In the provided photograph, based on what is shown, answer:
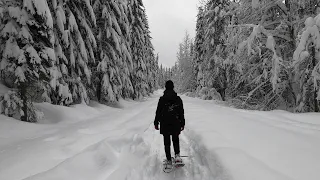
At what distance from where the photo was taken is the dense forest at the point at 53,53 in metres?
8.51

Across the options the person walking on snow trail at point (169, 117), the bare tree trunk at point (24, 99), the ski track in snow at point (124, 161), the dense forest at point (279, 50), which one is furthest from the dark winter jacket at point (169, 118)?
the bare tree trunk at point (24, 99)

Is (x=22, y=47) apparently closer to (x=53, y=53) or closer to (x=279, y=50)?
(x=53, y=53)

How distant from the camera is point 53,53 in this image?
369 inches

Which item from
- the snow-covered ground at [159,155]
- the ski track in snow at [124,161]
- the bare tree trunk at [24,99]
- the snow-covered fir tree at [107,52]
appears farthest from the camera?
the snow-covered fir tree at [107,52]

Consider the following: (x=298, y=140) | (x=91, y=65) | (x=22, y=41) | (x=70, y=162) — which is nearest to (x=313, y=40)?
(x=298, y=140)

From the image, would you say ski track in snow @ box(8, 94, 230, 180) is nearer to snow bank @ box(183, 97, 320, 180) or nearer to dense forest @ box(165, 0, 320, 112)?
snow bank @ box(183, 97, 320, 180)

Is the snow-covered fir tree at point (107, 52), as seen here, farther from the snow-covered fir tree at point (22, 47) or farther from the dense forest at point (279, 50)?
the dense forest at point (279, 50)

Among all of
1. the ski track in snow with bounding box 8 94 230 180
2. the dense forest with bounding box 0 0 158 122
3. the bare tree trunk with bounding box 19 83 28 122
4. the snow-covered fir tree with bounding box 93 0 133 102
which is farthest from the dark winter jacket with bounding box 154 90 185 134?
the snow-covered fir tree with bounding box 93 0 133 102

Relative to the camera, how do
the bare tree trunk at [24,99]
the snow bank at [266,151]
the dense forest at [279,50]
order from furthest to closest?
the bare tree trunk at [24,99] < the dense forest at [279,50] < the snow bank at [266,151]

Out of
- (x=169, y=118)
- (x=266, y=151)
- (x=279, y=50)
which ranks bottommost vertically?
(x=266, y=151)

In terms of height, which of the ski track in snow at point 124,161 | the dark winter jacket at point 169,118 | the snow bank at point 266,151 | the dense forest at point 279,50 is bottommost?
the ski track in snow at point 124,161

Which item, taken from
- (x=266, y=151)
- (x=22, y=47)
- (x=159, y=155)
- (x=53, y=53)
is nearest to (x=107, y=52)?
(x=53, y=53)

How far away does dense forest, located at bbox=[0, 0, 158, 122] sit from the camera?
27.9 ft

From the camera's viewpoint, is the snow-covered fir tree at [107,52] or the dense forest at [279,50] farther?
the snow-covered fir tree at [107,52]
